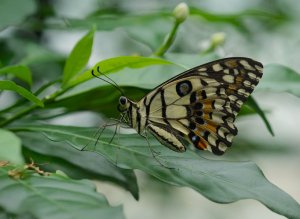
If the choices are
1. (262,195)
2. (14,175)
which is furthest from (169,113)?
(14,175)

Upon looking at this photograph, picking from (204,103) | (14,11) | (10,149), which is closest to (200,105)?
(204,103)

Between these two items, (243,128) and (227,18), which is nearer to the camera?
(227,18)

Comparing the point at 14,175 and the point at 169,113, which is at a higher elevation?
the point at 14,175

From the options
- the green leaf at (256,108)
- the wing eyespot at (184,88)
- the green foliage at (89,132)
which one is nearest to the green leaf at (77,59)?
the green foliage at (89,132)

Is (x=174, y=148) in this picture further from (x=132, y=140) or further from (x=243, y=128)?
(x=243, y=128)

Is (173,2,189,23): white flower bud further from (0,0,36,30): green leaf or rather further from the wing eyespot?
(0,0,36,30): green leaf

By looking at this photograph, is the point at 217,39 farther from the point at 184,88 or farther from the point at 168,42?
the point at 184,88

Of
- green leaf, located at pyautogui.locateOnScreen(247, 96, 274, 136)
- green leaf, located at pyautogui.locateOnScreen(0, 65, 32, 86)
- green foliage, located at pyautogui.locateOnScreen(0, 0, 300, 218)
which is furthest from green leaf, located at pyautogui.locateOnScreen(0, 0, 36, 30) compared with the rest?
green leaf, located at pyautogui.locateOnScreen(247, 96, 274, 136)
